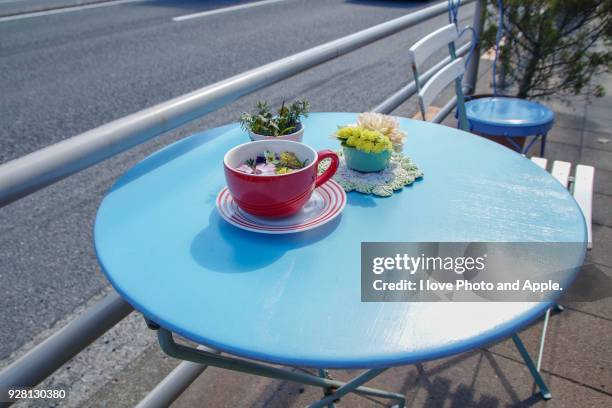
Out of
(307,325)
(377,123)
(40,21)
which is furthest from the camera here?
(40,21)

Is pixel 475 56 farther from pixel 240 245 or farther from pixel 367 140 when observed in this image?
pixel 240 245

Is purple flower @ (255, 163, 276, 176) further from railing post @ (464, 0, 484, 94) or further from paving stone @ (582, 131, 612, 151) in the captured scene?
paving stone @ (582, 131, 612, 151)

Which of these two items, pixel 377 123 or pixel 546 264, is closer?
pixel 546 264

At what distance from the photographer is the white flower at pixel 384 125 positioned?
3.71ft

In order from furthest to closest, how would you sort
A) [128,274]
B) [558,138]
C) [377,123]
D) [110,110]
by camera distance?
1. [110,110]
2. [558,138]
3. [377,123]
4. [128,274]

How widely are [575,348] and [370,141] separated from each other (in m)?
1.35

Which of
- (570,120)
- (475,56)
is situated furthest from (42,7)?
(570,120)

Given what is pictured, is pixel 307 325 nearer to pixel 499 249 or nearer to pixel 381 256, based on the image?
pixel 381 256

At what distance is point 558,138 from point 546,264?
3346 millimetres

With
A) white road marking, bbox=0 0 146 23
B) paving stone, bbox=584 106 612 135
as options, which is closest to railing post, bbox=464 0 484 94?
paving stone, bbox=584 106 612 135

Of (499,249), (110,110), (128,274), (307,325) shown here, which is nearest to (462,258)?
(499,249)

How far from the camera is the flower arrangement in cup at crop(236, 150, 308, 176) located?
3.05 feet

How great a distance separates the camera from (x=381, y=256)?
2.80 ft

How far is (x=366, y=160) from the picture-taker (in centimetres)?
111
